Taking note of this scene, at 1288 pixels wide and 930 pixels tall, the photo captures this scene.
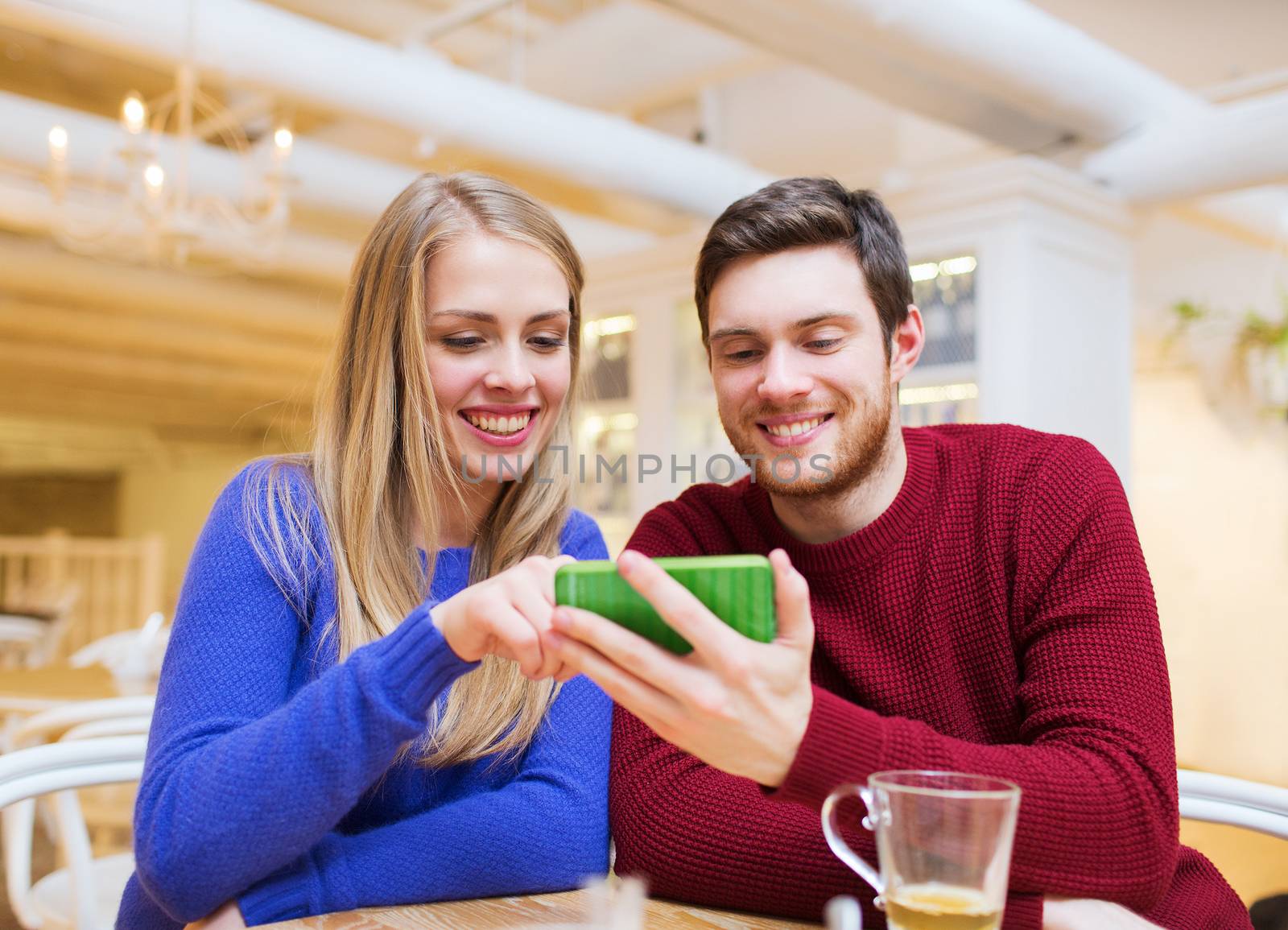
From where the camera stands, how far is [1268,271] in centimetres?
552

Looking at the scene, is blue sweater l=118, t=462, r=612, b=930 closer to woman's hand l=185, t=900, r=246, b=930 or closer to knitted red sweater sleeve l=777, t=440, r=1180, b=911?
woman's hand l=185, t=900, r=246, b=930

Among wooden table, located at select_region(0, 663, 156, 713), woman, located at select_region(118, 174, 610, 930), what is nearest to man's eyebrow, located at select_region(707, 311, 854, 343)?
woman, located at select_region(118, 174, 610, 930)

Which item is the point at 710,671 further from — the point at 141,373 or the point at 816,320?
the point at 141,373

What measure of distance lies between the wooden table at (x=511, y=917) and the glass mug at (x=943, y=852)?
30 centimetres

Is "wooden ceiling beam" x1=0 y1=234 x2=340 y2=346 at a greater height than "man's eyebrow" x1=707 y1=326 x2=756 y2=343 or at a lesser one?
greater

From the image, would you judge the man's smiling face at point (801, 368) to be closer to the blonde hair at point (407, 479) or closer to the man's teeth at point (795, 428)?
the man's teeth at point (795, 428)

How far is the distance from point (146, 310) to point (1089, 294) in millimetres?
6039

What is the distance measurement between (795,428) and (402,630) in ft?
2.09

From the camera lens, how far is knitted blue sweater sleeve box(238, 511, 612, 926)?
1079mm

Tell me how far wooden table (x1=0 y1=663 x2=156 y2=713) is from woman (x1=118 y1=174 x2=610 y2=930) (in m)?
1.53

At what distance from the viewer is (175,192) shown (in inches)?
181

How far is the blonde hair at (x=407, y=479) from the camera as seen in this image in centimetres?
129

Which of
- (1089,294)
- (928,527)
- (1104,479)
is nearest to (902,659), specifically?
(928,527)

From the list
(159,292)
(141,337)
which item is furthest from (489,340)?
(141,337)
